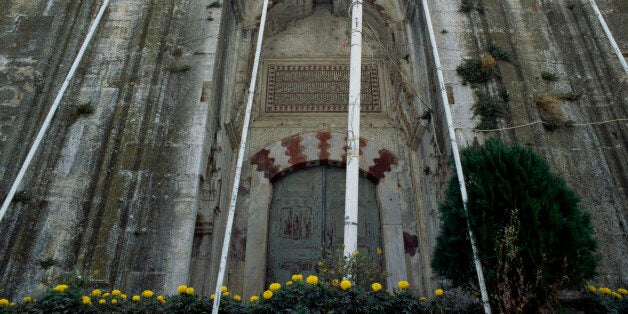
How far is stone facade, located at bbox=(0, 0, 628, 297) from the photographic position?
20.0ft

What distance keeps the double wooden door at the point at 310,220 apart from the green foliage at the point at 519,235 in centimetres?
293

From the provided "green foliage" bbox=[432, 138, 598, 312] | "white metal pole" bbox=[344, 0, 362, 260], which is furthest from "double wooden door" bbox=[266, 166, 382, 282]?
"green foliage" bbox=[432, 138, 598, 312]

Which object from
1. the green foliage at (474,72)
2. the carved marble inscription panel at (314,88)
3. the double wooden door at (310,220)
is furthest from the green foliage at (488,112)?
the carved marble inscription panel at (314,88)

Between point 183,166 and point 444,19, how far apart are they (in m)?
4.52

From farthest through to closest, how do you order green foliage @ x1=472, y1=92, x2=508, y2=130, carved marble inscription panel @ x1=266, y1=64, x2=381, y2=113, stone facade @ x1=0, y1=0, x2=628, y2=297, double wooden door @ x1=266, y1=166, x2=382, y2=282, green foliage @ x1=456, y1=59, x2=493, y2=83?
1. carved marble inscription panel @ x1=266, y1=64, x2=381, y2=113
2. double wooden door @ x1=266, y1=166, x2=382, y2=282
3. green foliage @ x1=456, y1=59, x2=493, y2=83
4. green foliage @ x1=472, y1=92, x2=508, y2=130
5. stone facade @ x1=0, y1=0, x2=628, y2=297

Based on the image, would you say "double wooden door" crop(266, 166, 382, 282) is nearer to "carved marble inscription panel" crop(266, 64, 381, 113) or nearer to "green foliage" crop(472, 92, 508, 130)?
"carved marble inscription panel" crop(266, 64, 381, 113)

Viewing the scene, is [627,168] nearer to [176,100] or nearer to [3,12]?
[176,100]

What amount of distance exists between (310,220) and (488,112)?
295 centimetres

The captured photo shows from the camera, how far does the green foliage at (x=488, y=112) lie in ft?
22.7

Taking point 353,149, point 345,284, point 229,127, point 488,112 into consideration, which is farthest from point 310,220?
point 345,284

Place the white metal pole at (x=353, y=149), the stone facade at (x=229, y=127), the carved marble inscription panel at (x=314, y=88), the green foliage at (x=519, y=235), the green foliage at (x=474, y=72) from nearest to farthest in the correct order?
the green foliage at (x=519, y=235)
the white metal pole at (x=353, y=149)
the stone facade at (x=229, y=127)
the green foliage at (x=474, y=72)
the carved marble inscription panel at (x=314, y=88)

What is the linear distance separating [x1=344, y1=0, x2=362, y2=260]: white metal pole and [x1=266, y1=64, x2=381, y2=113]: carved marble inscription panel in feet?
7.90

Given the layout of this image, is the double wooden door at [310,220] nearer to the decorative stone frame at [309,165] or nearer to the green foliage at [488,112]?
the decorative stone frame at [309,165]

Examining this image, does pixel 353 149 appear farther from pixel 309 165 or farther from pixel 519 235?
pixel 309 165
